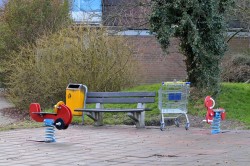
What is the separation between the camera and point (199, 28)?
15031 mm

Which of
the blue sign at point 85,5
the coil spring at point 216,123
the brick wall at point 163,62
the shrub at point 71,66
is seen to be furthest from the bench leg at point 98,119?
the brick wall at point 163,62

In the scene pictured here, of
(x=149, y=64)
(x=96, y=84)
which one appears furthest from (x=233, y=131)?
(x=149, y=64)

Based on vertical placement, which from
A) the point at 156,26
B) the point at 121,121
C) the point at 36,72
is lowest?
the point at 121,121

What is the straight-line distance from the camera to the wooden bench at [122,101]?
12719 millimetres

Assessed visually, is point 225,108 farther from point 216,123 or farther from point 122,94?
point 216,123

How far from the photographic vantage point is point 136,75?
19.8m

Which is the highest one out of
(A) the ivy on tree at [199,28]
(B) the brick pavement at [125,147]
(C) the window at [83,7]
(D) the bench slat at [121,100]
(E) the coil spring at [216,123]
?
(C) the window at [83,7]

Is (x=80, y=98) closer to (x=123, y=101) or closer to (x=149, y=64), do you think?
(x=123, y=101)

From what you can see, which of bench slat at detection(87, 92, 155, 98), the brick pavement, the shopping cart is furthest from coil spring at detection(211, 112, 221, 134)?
bench slat at detection(87, 92, 155, 98)

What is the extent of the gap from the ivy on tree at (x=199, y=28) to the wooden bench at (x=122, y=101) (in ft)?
A: 7.26

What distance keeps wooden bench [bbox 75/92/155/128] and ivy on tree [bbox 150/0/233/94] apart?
7.26 feet

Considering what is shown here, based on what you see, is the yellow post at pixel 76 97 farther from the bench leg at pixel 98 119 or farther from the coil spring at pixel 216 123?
the coil spring at pixel 216 123

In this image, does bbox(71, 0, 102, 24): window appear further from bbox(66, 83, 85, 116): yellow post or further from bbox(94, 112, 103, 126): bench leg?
bbox(94, 112, 103, 126): bench leg

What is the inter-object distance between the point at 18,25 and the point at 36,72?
5550 millimetres
